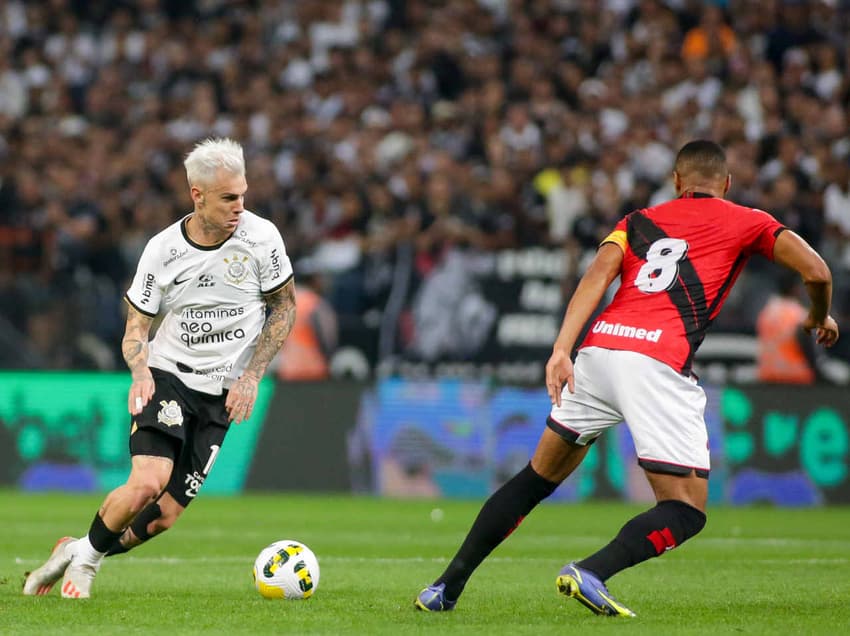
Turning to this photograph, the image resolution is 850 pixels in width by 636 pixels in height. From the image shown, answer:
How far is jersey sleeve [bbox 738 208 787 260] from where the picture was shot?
22.3ft

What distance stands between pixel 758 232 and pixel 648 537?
1470 mm

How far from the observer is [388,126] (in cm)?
2053

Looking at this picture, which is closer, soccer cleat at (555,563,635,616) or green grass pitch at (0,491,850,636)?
soccer cleat at (555,563,635,616)

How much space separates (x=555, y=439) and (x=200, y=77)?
16775mm

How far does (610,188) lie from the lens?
17656mm

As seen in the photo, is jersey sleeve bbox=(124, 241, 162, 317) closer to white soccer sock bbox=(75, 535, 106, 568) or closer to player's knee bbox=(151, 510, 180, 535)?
player's knee bbox=(151, 510, 180, 535)

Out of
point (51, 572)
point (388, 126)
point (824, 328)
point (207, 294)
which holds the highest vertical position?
point (824, 328)

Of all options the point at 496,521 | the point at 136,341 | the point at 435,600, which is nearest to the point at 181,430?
the point at 136,341

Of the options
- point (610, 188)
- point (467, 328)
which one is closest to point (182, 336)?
point (467, 328)

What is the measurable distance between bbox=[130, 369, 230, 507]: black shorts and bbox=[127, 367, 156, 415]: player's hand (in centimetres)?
5

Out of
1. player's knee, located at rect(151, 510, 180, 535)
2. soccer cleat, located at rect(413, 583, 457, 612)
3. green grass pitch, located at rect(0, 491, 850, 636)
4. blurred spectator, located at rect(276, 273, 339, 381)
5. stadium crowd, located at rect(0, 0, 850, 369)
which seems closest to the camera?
green grass pitch, located at rect(0, 491, 850, 636)

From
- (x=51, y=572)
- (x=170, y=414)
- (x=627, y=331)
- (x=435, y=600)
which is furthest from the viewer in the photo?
(x=51, y=572)

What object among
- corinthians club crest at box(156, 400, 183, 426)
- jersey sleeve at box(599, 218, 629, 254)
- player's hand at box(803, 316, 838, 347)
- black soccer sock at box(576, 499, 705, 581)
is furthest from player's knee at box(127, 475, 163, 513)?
player's hand at box(803, 316, 838, 347)

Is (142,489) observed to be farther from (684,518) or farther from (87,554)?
(684,518)
